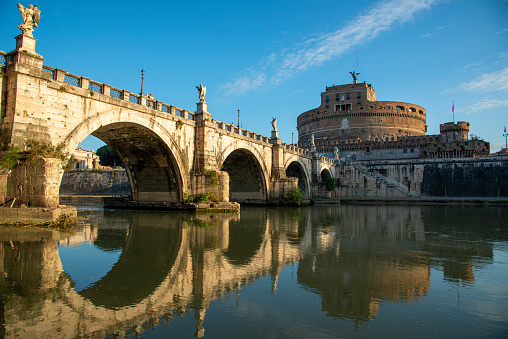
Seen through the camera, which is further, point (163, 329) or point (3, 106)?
point (3, 106)

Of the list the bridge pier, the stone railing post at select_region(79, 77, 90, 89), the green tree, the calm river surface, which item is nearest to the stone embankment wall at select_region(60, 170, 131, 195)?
the green tree

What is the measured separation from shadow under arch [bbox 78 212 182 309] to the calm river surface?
0.03 meters

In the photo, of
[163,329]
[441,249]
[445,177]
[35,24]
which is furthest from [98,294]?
[445,177]

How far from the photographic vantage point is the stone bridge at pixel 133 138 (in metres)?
13.3

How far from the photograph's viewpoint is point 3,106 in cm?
1362

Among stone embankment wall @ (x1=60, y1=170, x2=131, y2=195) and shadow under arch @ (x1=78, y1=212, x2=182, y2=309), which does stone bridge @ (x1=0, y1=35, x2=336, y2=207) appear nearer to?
shadow under arch @ (x1=78, y1=212, x2=182, y2=309)

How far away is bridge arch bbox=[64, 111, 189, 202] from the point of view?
19984mm

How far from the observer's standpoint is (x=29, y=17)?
540 inches

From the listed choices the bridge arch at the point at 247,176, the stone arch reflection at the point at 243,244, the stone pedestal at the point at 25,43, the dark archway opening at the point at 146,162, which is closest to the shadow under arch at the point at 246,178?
the bridge arch at the point at 247,176

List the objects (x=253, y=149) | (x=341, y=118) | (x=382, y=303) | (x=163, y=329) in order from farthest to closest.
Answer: (x=341, y=118) < (x=253, y=149) < (x=382, y=303) < (x=163, y=329)

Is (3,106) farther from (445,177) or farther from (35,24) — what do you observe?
(445,177)

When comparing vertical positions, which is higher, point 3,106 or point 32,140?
point 3,106

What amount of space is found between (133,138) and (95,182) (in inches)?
1602

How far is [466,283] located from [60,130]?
54.2ft
